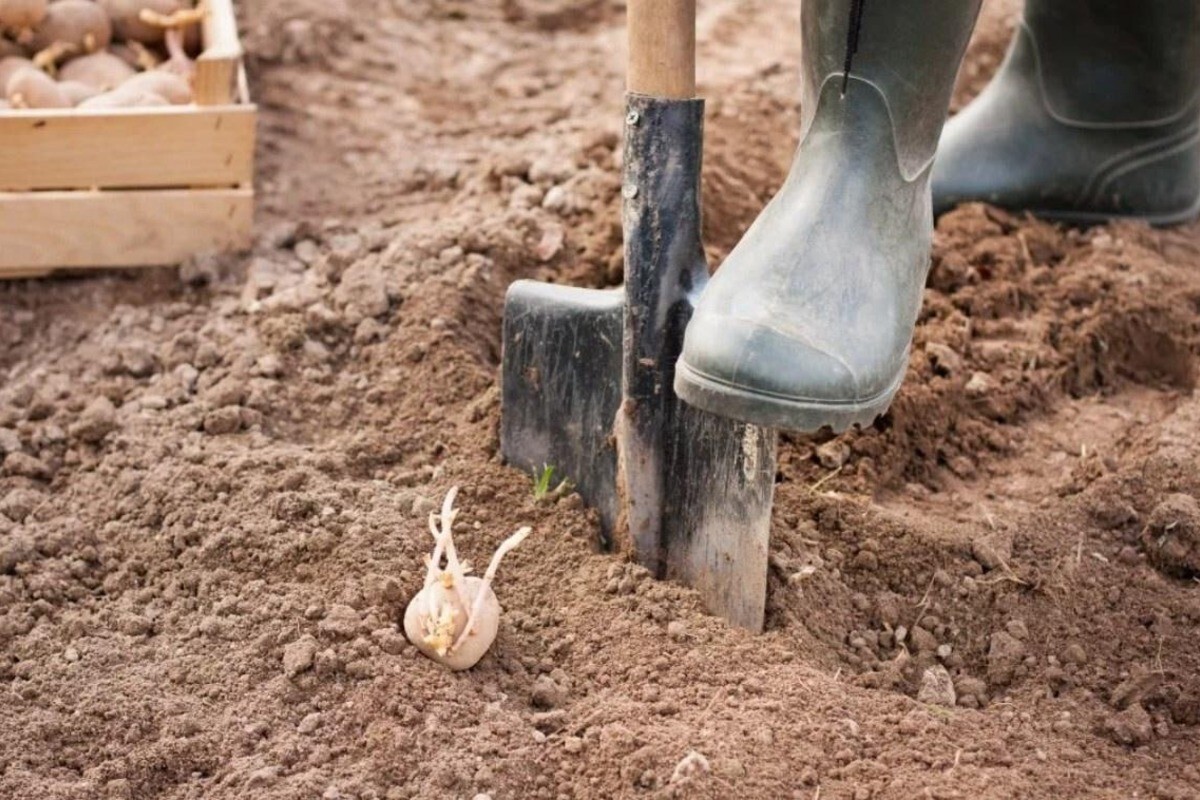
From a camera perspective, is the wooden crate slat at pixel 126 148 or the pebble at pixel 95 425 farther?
the wooden crate slat at pixel 126 148

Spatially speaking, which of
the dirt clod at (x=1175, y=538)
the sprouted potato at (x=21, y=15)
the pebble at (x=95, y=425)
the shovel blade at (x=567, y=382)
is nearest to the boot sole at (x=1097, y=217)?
the dirt clod at (x=1175, y=538)

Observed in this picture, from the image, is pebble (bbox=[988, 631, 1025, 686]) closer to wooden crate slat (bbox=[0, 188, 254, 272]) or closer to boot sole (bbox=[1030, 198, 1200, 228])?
boot sole (bbox=[1030, 198, 1200, 228])

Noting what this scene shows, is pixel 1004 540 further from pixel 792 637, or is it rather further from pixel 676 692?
pixel 676 692

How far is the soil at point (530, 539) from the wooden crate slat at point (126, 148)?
196 mm

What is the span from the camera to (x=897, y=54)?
7.02 ft

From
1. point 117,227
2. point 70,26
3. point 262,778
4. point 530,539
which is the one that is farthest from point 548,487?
point 70,26

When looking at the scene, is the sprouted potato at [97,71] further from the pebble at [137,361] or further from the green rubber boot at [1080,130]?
the green rubber boot at [1080,130]

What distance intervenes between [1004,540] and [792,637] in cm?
43

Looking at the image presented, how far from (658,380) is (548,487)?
300mm

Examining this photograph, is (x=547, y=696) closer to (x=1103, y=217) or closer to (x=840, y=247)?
(x=840, y=247)

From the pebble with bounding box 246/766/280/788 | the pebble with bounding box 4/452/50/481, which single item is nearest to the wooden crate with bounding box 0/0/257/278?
the pebble with bounding box 4/452/50/481

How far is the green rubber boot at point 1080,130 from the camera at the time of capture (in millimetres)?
3049

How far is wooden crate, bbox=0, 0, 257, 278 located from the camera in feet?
9.61

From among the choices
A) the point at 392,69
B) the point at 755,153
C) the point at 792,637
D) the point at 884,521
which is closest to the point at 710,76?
the point at 755,153
